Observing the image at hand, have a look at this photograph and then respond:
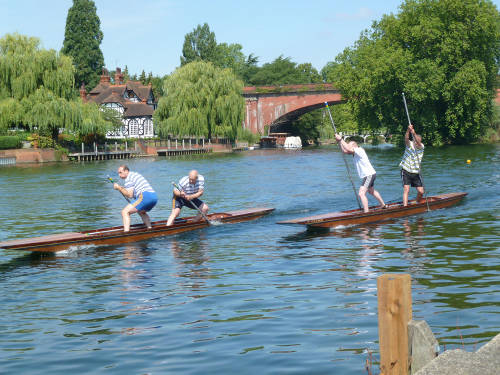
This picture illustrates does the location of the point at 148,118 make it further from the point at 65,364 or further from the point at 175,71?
the point at 65,364

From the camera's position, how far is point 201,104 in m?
61.2

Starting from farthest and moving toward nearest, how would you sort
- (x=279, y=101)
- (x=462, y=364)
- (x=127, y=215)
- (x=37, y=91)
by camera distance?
(x=279, y=101), (x=37, y=91), (x=127, y=215), (x=462, y=364)

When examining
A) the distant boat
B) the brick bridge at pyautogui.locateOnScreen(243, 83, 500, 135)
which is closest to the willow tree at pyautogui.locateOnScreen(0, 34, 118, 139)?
the brick bridge at pyautogui.locateOnScreen(243, 83, 500, 135)

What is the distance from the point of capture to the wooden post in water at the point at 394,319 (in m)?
4.55

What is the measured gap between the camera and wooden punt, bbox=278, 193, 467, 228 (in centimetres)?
1459

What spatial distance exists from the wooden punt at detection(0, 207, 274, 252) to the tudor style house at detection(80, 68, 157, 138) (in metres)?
71.5

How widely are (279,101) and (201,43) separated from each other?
27831 millimetres

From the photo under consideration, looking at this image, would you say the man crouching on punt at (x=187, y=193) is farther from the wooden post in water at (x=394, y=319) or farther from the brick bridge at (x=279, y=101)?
the brick bridge at (x=279, y=101)

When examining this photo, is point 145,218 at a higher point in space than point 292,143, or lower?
lower

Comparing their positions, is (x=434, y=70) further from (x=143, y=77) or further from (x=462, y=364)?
(x=143, y=77)

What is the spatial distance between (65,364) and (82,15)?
321 feet

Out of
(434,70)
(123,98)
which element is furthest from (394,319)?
(123,98)

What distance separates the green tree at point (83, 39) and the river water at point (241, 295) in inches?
3219

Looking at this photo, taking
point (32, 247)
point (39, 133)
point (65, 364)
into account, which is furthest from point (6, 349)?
point (39, 133)
